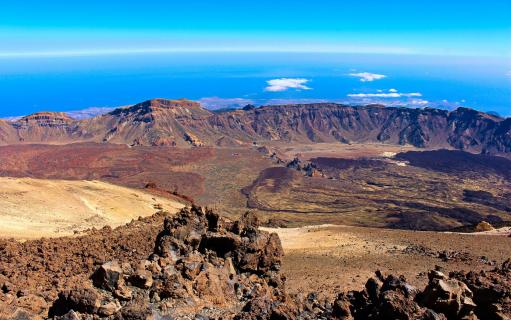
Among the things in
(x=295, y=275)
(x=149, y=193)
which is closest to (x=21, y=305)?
(x=295, y=275)

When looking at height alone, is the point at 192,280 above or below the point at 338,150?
above

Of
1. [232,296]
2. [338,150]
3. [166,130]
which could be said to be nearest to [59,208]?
[232,296]

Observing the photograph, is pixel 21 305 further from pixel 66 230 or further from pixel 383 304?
pixel 66 230

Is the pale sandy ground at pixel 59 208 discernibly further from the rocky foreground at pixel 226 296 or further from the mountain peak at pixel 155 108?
the mountain peak at pixel 155 108

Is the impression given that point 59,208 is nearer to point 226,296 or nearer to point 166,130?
point 226,296

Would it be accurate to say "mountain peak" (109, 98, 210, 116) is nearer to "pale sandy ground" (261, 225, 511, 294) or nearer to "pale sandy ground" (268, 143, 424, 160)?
"pale sandy ground" (268, 143, 424, 160)
